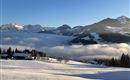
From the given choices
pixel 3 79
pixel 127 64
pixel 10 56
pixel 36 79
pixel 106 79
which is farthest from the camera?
pixel 10 56

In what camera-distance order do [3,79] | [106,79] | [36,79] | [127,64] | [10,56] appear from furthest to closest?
1. [10,56]
2. [127,64]
3. [106,79]
4. [36,79]
5. [3,79]

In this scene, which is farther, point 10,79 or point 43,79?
point 43,79

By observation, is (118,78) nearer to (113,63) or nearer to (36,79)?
(36,79)

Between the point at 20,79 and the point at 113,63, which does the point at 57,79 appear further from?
the point at 113,63

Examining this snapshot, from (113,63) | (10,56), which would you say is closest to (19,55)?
(10,56)

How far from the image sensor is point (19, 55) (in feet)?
654

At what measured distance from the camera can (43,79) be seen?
48906 millimetres

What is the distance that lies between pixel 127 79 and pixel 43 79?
28078mm


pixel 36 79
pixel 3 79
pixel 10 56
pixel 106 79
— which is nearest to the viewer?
pixel 3 79

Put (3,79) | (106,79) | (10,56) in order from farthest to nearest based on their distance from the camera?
1. (10,56)
2. (106,79)
3. (3,79)

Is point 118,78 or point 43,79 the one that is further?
point 118,78

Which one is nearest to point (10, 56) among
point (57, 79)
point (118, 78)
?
point (118, 78)

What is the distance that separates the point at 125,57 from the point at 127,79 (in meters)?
122

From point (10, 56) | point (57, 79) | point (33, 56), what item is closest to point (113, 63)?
point (33, 56)
